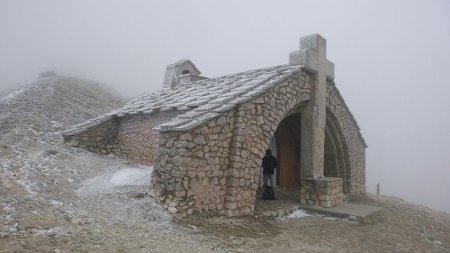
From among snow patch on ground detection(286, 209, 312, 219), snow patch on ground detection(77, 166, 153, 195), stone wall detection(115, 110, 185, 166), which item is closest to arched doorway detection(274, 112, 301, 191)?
snow patch on ground detection(286, 209, 312, 219)

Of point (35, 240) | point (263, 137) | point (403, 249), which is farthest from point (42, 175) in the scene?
point (403, 249)

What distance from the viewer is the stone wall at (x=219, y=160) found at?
240 inches

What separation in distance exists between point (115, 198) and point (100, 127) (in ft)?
16.7

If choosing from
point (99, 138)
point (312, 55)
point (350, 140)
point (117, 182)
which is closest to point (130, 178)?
point (117, 182)

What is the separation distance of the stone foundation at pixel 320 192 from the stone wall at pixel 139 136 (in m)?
3.87

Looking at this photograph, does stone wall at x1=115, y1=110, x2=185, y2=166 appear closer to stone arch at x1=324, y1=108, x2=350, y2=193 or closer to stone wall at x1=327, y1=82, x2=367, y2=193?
stone wall at x1=327, y1=82, x2=367, y2=193

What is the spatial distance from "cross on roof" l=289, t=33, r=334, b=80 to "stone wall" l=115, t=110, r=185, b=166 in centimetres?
350

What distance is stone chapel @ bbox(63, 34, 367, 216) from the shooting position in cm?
626

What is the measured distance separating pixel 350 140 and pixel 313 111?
2.94 metres

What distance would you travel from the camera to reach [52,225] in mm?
4703

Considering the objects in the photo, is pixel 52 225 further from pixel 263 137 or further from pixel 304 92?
pixel 304 92

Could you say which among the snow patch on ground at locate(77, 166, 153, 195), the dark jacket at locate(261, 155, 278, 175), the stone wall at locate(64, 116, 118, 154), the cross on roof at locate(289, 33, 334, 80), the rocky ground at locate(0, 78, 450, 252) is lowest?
the rocky ground at locate(0, 78, 450, 252)

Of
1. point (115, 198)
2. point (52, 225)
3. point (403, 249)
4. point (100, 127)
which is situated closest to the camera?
point (52, 225)

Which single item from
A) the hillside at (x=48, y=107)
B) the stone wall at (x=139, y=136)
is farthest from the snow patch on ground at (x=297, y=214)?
the hillside at (x=48, y=107)
